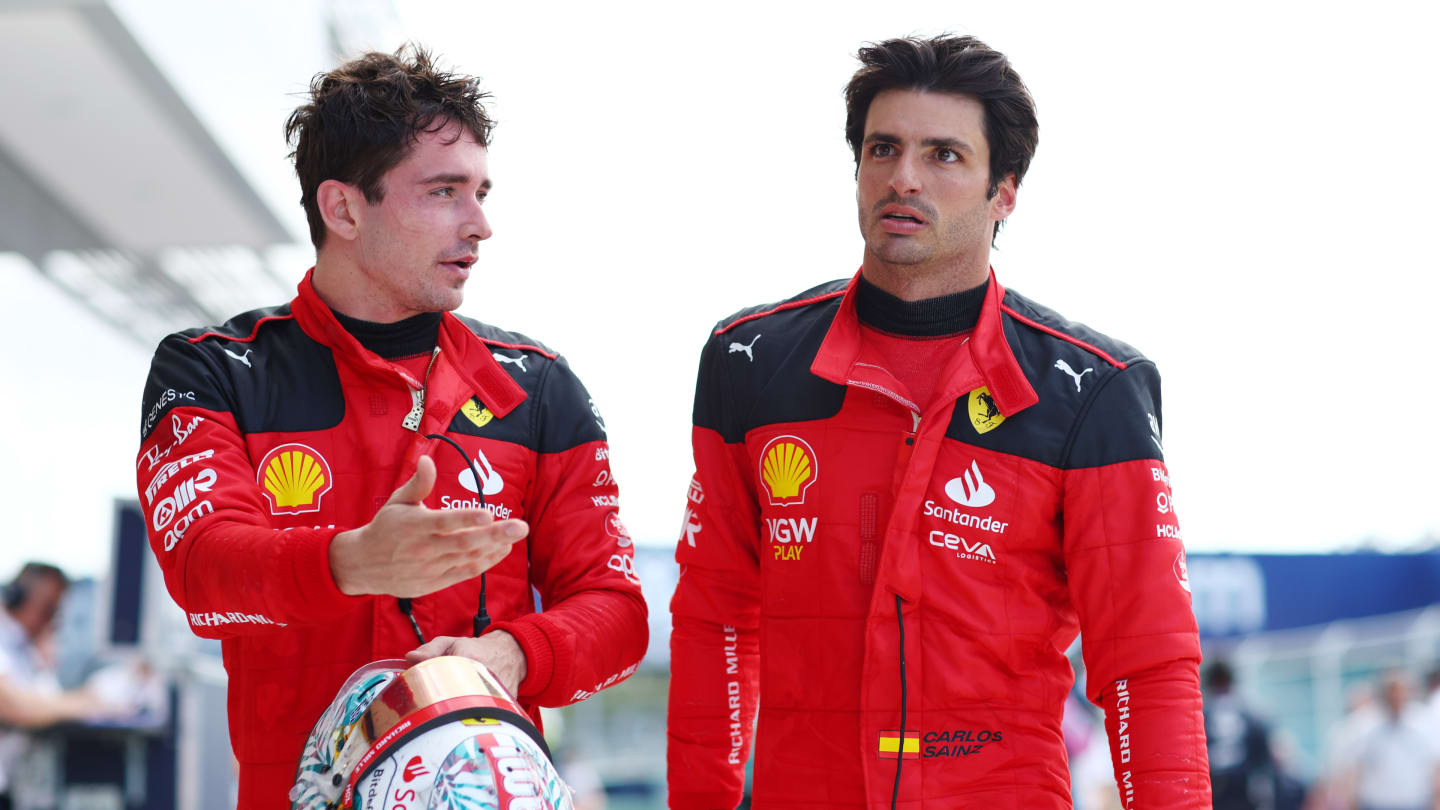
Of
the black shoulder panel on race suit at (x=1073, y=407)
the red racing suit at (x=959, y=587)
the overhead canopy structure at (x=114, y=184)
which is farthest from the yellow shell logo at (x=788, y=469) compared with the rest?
the overhead canopy structure at (x=114, y=184)

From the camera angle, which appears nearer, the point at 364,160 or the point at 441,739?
the point at 441,739

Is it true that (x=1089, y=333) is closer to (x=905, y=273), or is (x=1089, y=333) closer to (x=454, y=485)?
(x=905, y=273)

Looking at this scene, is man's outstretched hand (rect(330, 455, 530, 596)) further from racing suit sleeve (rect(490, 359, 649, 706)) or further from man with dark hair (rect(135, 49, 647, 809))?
racing suit sleeve (rect(490, 359, 649, 706))

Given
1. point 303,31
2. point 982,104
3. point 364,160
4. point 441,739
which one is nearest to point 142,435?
point 364,160

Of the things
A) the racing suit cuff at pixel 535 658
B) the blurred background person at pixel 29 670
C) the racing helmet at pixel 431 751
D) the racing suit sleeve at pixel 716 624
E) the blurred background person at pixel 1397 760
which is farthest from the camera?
the blurred background person at pixel 1397 760

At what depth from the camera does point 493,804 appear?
1.55 metres

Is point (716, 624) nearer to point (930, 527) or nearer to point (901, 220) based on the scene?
point (930, 527)

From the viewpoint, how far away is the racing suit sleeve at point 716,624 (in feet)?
7.39

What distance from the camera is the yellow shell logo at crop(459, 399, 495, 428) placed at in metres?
2.17

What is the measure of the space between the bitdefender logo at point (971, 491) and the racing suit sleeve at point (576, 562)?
1.75 ft

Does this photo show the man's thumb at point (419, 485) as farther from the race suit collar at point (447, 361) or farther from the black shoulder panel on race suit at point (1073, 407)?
the black shoulder panel on race suit at point (1073, 407)

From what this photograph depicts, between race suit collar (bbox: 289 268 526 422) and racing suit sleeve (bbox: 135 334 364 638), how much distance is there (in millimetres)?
181

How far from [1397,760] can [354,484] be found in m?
7.88

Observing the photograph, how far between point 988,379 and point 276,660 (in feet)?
3.95
